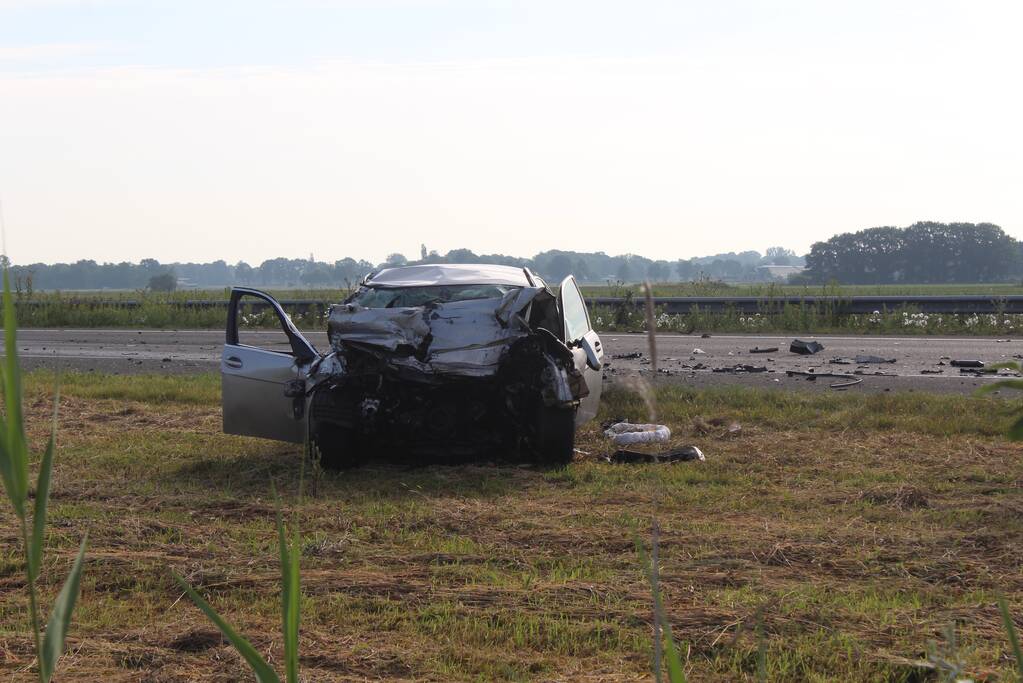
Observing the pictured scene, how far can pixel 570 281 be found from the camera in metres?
9.87

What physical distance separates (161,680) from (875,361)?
13898 mm

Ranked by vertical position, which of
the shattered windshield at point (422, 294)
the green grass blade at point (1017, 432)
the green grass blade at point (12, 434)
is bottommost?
the green grass blade at point (1017, 432)

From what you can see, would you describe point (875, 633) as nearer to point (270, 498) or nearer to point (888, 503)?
point (888, 503)

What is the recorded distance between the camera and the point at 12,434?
181cm

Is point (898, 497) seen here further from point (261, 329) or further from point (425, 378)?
point (261, 329)

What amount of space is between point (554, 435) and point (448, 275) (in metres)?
1.61

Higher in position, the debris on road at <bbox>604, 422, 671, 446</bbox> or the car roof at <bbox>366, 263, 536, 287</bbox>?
the car roof at <bbox>366, 263, 536, 287</bbox>

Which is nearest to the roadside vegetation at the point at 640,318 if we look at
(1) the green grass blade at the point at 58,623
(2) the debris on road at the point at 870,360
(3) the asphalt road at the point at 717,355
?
(3) the asphalt road at the point at 717,355

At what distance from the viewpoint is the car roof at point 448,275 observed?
8.77m

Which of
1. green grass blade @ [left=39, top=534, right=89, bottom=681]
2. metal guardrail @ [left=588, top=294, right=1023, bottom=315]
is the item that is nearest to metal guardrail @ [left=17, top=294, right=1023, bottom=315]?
metal guardrail @ [left=588, top=294, right=1023, bottom=315]

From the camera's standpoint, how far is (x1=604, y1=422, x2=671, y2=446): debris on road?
9500 millimetres

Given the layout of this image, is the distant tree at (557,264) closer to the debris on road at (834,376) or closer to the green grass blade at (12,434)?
the debris on road at (834,376)

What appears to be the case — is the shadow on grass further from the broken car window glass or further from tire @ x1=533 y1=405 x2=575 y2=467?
the broken car window glass

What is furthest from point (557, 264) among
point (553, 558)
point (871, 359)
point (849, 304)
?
point (553, 558)
